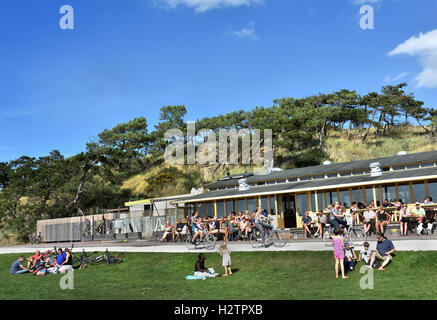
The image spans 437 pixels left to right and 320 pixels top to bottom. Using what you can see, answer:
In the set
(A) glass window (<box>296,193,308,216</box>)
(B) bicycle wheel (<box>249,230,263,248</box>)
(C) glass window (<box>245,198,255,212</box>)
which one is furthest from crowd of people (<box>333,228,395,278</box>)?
(C) glass window (<box>245,198,255,212</box>)

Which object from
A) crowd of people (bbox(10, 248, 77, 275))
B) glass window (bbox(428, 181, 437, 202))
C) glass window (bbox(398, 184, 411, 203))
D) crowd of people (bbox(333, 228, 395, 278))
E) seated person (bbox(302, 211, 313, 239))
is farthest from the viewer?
glass window (bbox(398, 184, 411, 203))

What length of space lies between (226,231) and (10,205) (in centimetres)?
3144

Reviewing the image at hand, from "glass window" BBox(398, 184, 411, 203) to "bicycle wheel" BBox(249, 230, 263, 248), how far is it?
802 centimetres

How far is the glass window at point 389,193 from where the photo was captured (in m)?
21.5

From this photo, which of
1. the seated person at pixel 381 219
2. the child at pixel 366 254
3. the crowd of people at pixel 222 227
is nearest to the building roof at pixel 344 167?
the seated person at pixel 381 219

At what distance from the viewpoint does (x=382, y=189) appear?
21875mm

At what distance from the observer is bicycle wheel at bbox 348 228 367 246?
617 inches

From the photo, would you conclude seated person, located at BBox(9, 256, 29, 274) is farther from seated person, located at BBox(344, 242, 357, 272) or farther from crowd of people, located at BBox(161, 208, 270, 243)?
seated person, located at BBox(344, 242, 357, 272)

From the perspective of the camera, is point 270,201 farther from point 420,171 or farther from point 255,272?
point 255,272

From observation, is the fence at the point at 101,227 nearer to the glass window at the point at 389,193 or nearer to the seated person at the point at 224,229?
the seated person at the point at 224,229

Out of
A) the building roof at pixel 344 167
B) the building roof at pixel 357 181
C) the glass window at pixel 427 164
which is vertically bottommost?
the building roof at pixel 357 181

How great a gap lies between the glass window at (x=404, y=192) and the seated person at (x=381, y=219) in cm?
340

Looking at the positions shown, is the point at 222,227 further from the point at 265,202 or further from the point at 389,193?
the point at 389,193
